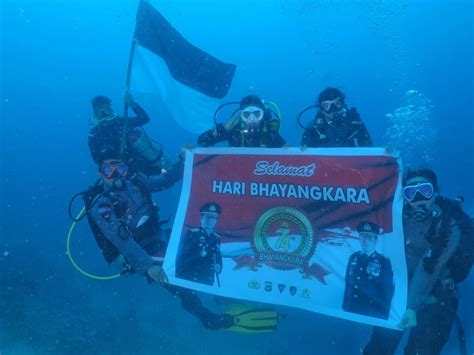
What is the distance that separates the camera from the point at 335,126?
5348 mm

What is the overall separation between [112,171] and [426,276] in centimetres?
426

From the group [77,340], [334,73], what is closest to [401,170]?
[77,340]

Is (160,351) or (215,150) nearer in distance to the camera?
(215,150)

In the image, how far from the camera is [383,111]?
170ft

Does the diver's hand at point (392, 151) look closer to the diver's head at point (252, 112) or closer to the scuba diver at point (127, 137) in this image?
the diver's head at point (252, 112)

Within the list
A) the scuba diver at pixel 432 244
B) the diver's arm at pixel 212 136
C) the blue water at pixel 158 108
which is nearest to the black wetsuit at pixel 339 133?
the scuba diver at pixel 432 244

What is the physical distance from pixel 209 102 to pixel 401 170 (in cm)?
342

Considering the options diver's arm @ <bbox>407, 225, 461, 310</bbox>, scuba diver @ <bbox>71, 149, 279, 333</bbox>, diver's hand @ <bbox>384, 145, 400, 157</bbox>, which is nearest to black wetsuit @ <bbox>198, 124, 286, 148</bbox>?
scuba diver @ <bbox>71, 149, 279, 333</bbox>

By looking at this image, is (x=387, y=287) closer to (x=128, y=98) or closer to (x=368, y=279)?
(x=368, y=279)

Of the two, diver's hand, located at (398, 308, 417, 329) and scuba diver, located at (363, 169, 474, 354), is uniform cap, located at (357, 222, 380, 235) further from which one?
diver's hand, located at (398, 308, 417, 329)

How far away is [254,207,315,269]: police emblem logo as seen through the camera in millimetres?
4633

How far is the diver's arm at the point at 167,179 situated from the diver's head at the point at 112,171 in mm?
684

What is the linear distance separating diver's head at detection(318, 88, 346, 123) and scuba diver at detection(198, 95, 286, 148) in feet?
2.37

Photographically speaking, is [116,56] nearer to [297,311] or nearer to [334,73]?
[334,73]
